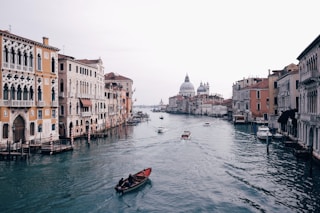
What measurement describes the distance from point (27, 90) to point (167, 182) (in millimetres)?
17018

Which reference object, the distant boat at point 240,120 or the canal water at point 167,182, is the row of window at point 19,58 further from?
the distant boat at point 240,120

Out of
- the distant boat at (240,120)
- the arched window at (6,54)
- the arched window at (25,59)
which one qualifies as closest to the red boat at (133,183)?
the arched window at (6,54)

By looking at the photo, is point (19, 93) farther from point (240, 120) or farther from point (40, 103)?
point (240, 120)

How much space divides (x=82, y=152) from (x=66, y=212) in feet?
49.3

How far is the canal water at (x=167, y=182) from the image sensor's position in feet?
49.8

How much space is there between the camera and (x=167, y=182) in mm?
19281

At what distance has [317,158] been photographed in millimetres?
21828

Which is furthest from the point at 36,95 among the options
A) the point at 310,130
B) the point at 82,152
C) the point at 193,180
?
the point at 310,130

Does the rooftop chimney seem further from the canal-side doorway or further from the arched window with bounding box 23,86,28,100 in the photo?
the canal-side doorway

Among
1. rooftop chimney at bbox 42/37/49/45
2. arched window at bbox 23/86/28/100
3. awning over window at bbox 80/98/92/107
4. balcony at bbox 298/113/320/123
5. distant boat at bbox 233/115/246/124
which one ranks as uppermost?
rooftop chimney at bbox 42/37/49/45

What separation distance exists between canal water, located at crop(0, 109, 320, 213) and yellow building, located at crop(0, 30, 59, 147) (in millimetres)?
3632

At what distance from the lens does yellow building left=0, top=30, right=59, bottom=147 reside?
26172 mm

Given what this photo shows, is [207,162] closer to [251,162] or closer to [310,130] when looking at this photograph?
[251,162]

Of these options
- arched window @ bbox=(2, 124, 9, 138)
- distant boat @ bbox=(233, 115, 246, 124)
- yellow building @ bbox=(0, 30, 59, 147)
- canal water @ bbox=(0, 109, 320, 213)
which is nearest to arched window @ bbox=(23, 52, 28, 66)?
yellow building @ bbox=(0, 30, 59, 147)
